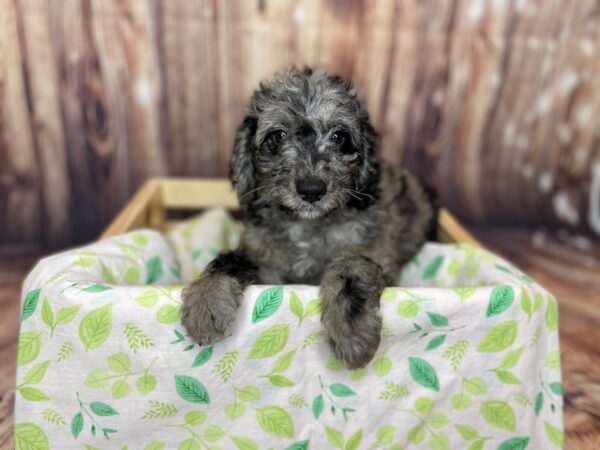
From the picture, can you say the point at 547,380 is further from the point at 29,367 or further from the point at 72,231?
the point at 72,231

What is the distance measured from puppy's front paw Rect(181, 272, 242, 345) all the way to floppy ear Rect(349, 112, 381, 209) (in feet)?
2.38

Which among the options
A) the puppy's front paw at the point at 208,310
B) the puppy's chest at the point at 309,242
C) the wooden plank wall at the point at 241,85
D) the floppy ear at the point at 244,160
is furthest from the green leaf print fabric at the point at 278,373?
the wooden plank wall at the point at 241,85

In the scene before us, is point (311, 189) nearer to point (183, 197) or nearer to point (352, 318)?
point (352, 318)

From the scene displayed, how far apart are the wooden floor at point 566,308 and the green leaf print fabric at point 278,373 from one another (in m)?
0.38

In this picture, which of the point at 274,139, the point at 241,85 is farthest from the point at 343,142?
the point at 241,85

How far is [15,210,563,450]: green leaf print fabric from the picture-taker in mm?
1714

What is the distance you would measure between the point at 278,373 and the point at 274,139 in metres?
0.94

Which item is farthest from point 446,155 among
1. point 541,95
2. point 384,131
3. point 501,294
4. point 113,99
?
point 113,99

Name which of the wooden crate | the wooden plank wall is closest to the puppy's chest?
A: the wooden crate

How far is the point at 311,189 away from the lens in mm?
1869

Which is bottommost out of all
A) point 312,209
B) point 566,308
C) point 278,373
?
point 566,308

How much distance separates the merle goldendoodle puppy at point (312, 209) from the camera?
1.72m

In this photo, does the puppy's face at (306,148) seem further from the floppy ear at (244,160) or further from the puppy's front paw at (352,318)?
the puppy's front paw at (352,318)

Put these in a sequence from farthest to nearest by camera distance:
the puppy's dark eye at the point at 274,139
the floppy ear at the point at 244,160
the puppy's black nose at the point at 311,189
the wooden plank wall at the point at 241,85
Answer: the wooden plank wall at the point at 241,85 → the floppy ear at the point at 244,160 → the puppy's dark eye at the point at 274,139 → the puppy's black nose at the point at 311,189
